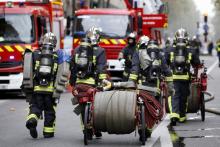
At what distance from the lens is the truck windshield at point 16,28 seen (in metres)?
22.6

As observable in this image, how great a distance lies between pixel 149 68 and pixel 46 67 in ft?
5.54

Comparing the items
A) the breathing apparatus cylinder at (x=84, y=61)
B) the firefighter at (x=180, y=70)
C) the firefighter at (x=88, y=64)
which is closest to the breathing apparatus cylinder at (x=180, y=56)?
the firefighter at (x=180, y=70)

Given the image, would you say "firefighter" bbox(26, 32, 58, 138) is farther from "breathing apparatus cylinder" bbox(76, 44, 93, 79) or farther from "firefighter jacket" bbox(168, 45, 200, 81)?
"firefighter jacket" bbox(168, 45, 200, 81)

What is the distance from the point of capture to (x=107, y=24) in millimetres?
27344

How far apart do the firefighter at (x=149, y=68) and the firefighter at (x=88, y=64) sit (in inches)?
20.6

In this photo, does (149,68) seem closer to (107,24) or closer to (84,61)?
(84,61)

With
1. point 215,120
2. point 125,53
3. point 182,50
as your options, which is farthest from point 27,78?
point 125,53

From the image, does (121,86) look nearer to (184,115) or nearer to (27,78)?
(27,78)

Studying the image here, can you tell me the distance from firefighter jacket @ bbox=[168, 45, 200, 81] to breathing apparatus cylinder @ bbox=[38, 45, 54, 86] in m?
2.97

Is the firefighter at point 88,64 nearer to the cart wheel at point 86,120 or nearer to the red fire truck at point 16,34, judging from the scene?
the cart wheel at point 86,120

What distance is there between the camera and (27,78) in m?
12.8

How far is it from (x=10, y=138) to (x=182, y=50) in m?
3.90

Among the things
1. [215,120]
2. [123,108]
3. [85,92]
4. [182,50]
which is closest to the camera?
[123,108]

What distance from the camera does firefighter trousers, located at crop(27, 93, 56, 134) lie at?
42.0 ft
